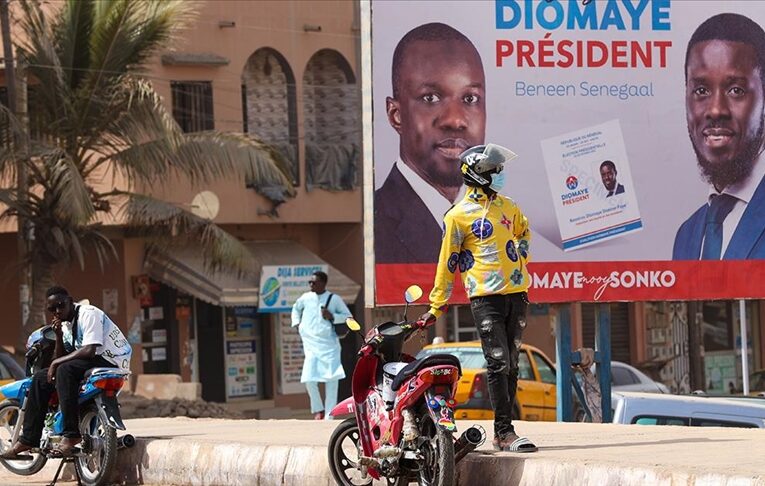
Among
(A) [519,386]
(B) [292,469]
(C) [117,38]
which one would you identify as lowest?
(A) [519,386]

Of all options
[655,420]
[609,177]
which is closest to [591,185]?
[609,177]

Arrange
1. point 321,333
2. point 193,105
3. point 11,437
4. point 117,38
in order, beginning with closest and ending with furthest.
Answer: point 11,437
point 321,333
point 117,38
point 193,105

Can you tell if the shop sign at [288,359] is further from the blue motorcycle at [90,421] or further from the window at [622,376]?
the blue motorcycle at [90,421]

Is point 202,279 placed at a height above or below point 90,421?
above

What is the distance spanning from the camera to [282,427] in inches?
512

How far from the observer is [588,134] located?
13250 mm

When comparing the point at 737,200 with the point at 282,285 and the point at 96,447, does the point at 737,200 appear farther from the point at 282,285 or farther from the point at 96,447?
the point at 282,285

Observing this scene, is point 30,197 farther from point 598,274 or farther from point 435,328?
point 598,274

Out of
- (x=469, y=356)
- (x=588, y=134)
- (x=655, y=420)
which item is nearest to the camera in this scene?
(x=655, y=420)

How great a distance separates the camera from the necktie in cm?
1346

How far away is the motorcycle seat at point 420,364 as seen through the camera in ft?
28.4

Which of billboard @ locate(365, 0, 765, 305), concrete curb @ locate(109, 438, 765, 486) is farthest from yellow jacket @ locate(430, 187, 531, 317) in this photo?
billboard @ locate(365, 0, 765, 305)

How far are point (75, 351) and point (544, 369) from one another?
10.9 m

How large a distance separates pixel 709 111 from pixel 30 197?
48.1 ft
